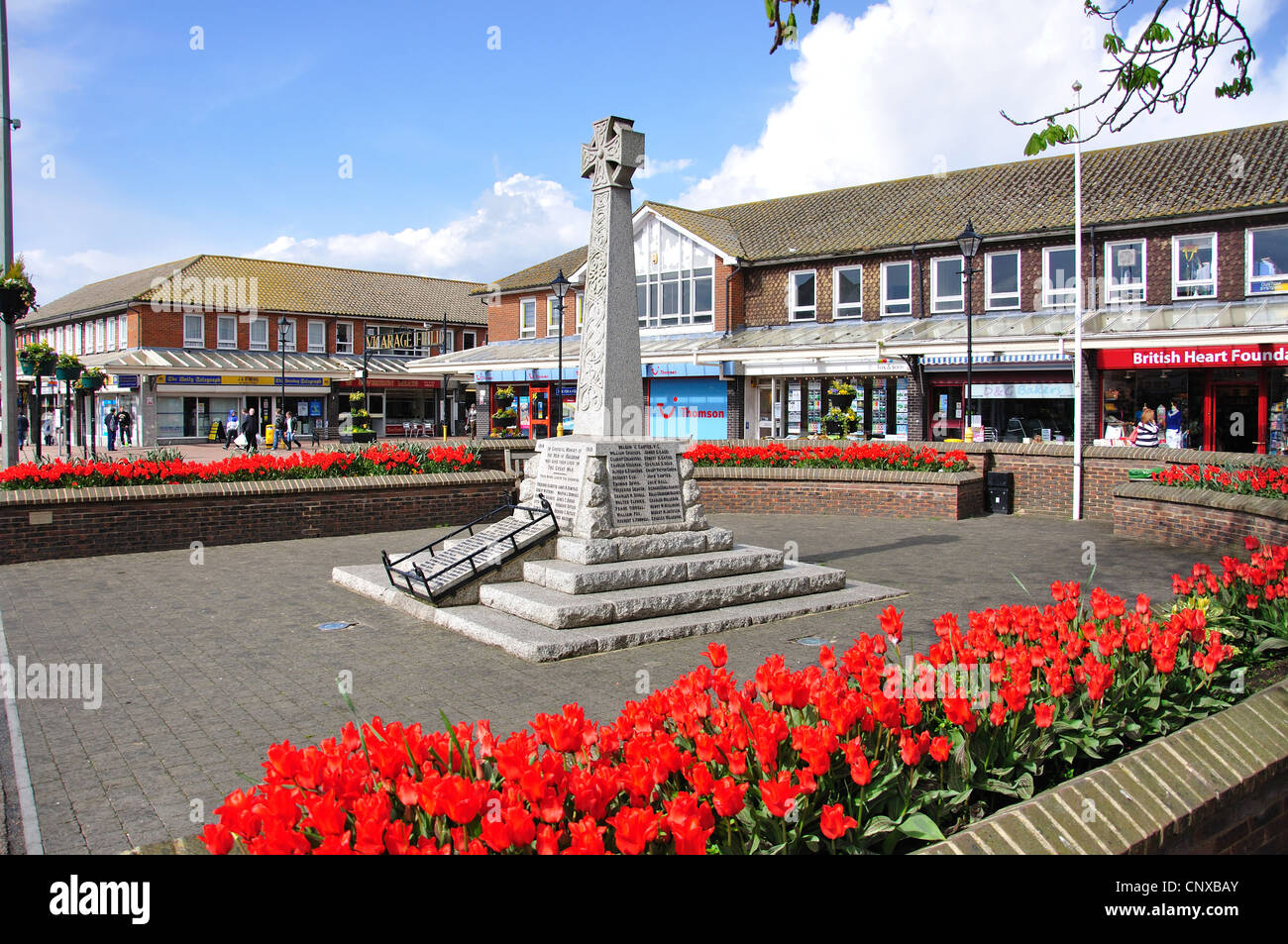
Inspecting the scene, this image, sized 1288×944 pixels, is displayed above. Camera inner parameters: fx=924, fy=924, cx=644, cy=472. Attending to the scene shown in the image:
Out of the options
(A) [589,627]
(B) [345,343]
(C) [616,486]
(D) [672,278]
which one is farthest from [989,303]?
(B) [345,343]

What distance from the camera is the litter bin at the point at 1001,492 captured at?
58.0 feet

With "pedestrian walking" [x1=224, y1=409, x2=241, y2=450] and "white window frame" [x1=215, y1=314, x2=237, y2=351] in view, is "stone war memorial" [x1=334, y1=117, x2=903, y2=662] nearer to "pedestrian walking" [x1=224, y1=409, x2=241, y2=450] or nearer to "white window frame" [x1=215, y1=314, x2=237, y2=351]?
"pedestrian walking" [x1=224, y1=409, x2=241, y2=450]

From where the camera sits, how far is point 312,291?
55.5 m

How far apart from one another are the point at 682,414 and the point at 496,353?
10438mm

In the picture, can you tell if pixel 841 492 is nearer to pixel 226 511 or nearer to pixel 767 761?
pixel 226 511

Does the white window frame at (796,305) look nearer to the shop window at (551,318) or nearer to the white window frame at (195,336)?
the shop window at (551,318)

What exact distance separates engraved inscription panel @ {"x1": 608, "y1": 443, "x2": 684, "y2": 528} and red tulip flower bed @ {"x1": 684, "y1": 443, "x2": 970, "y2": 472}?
7234mm

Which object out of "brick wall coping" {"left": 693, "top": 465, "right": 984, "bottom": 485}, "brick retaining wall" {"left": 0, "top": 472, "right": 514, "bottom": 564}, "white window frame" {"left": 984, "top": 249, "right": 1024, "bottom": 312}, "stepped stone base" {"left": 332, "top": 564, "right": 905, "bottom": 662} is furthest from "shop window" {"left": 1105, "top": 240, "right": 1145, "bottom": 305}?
"stepped stone base" {"left": 332, "top": 564, "right": 905, "bottom": 662}

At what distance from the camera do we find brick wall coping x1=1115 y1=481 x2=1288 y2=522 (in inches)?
427

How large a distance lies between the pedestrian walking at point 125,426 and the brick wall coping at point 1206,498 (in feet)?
135

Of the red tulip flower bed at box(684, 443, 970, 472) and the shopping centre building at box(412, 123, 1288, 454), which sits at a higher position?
the shopping centre building at box(412, 123, 1288, 454)

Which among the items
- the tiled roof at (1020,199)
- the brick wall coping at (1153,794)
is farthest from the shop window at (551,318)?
the brick wall coping at (1153,794)
